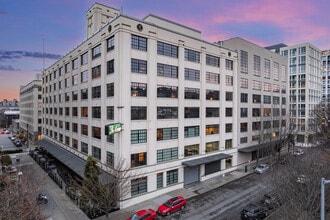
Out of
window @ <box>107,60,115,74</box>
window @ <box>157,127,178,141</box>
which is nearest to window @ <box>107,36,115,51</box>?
window @ <box>107,60,115,74</box>

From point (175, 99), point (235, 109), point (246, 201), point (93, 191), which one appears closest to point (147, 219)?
point (93, 191)

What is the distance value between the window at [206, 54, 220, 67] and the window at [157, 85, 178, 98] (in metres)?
9.90

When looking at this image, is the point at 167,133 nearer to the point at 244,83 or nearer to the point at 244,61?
the point at 244,83

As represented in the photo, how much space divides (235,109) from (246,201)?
781 inches

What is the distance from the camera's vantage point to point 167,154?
3077cm

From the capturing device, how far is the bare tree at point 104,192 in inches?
845

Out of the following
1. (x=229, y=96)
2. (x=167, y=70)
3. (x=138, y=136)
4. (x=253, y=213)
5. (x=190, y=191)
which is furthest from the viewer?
(x=229, y=96)

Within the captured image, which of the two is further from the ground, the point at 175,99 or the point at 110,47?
the point at 110,47

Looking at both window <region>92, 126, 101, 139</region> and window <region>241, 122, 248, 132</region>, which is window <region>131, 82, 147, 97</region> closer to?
window <region>92, 126, 101, 139</region>

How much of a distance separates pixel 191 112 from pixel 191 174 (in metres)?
9.99

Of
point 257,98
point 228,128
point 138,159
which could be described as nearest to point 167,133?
point 138,159

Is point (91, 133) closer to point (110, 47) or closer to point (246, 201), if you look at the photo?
point (110, 47)

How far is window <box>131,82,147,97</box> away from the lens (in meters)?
27.5

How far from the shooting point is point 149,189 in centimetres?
2812
